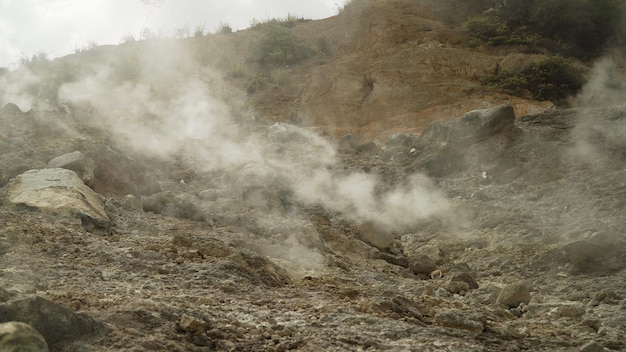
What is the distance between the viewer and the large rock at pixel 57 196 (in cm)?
523

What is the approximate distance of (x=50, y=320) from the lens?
257 cm

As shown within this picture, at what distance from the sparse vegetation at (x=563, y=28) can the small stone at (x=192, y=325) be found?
11.3 metres

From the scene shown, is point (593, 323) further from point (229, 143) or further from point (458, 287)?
point (229, 143)

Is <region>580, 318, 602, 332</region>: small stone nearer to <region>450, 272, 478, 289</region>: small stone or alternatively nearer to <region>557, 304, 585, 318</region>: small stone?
<region>557, 304, 585, 318</region>: small stone

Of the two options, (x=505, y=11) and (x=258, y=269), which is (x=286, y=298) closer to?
(x=258, y=269)

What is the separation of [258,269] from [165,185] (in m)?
3.75

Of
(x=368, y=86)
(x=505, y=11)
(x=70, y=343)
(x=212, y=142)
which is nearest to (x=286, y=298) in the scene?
(x=70, y=343)

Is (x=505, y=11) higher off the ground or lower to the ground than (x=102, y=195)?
higher

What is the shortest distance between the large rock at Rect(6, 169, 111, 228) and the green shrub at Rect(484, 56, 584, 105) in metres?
8.09

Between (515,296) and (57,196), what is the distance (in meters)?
4.23

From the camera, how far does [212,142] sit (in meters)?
10.2

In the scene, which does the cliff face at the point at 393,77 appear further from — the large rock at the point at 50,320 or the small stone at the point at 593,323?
the large rock at the point at 50,320

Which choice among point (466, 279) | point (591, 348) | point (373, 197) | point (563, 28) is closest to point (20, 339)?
point (591, 348)

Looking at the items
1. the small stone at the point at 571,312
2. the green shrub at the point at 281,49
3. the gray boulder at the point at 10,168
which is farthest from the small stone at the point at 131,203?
the green shrub at the point at 281,49
